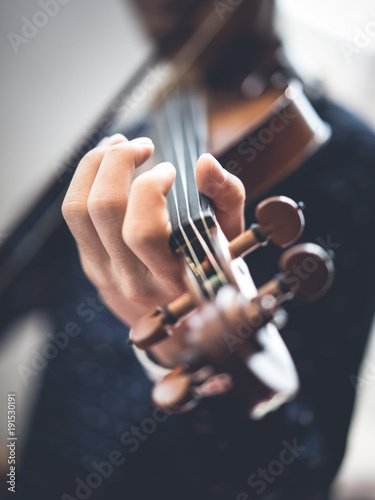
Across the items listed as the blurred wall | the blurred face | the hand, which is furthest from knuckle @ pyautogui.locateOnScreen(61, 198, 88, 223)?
the blurred face

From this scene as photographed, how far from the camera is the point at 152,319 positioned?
203 millimetres

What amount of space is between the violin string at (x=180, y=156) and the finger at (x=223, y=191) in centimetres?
2

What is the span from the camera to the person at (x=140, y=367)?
0.78ft

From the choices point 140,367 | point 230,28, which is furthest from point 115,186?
point 230,28

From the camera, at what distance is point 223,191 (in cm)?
22

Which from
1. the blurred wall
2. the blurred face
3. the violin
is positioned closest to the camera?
the violin

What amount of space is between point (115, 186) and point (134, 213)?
0.10 feet

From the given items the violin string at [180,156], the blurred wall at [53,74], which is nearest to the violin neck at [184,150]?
the violin string at [180,156]

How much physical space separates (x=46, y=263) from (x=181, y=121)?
392mm

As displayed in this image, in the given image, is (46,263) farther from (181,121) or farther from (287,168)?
(287,168)

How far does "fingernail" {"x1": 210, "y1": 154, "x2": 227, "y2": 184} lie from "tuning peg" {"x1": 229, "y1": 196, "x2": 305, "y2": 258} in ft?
0.10

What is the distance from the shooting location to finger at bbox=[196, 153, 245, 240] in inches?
7.8

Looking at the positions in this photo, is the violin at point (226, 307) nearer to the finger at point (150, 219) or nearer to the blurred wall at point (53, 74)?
the finger at point (150, 219)

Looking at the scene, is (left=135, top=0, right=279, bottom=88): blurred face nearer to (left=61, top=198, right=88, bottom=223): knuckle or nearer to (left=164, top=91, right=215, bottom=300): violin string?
(left=164, top=91, right=215, bottom=300): violin string
